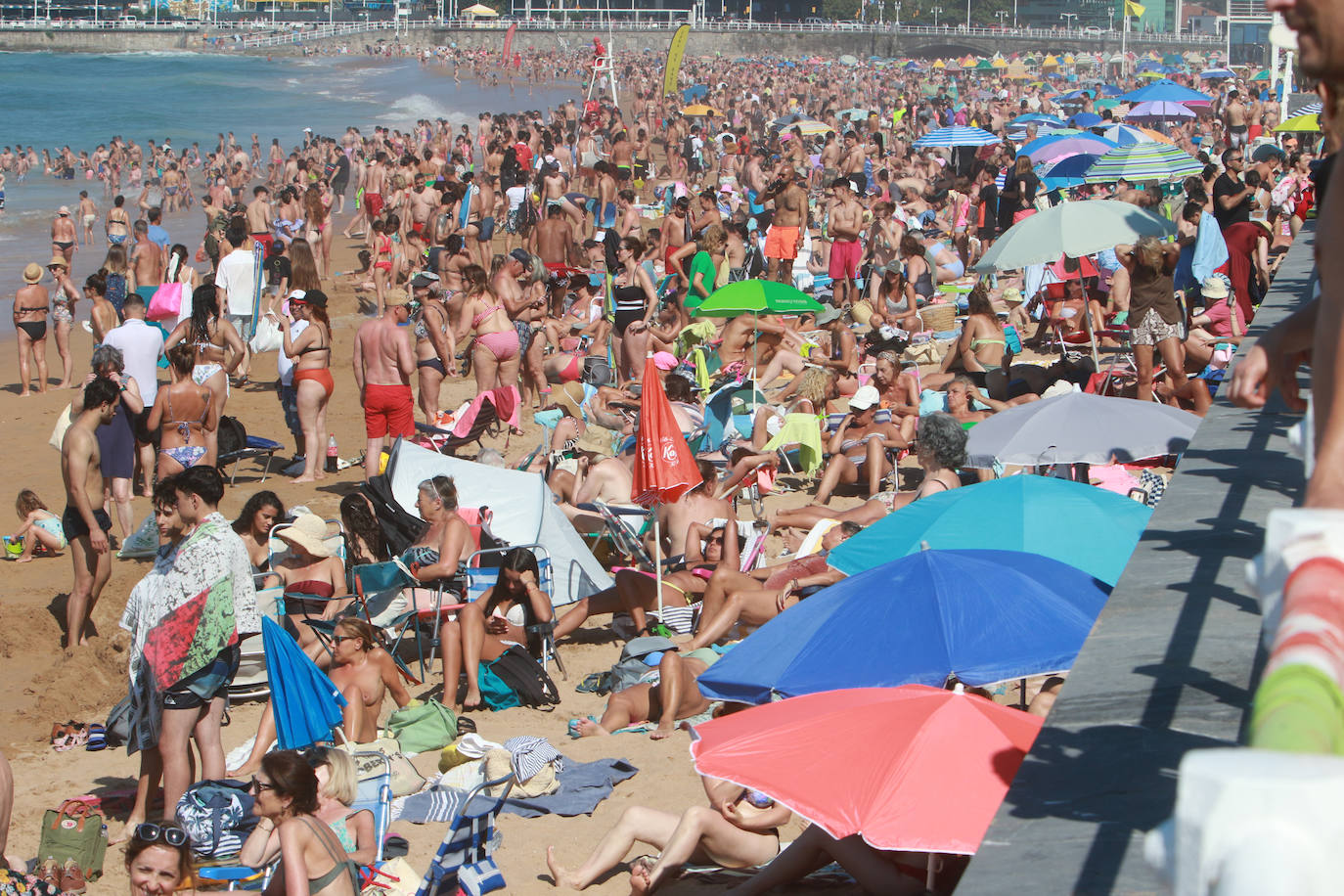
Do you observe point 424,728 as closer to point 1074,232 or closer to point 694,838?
point 694,838

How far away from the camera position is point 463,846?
5086mm

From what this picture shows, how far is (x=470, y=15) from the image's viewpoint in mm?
91312

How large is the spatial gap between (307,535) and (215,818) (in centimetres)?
234

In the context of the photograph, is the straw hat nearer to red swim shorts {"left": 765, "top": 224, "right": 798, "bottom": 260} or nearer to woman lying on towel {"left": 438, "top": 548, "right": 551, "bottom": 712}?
woman lying on towel {"left": 438, "top": 548, "right": 551, "bottom": 712}

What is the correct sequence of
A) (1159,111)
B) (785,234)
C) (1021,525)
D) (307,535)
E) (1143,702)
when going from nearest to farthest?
(1143,702)
(1021,525)
(307,535)
(785,234)
(1159,111)

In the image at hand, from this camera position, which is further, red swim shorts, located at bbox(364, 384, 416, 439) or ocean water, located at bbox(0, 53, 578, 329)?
ocean water, located at bbox(0, 53, 578, 329)

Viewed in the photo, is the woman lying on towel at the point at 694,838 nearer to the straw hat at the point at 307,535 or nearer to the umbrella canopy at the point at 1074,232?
the straw hat at the point at 307,535

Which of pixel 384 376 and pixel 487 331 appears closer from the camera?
pixel 384 376

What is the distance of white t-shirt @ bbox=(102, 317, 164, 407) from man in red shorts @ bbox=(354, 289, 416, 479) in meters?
1.47

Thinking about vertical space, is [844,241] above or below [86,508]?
above

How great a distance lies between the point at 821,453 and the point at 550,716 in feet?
13.0

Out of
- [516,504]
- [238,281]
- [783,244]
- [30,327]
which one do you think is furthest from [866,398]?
[30,327]

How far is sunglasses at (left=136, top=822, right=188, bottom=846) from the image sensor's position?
4.80m

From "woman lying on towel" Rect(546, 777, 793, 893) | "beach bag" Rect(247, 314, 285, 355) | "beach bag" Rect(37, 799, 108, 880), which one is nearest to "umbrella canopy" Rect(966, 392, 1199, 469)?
"woman lying on towel" Rect(546, 777, 793, 893)
